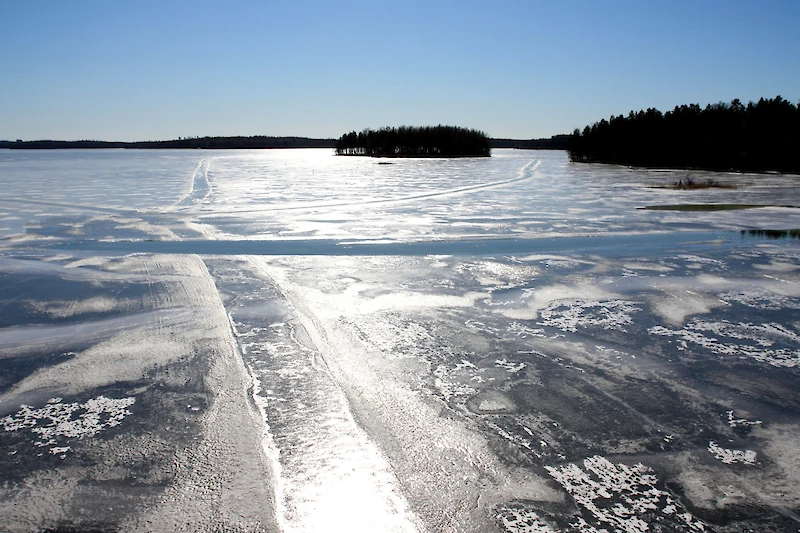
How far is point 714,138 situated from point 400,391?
191 ft

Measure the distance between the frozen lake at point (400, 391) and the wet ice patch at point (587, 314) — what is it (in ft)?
0.13

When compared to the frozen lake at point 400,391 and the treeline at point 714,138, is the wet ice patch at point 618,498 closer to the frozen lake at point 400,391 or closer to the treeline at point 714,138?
the frozen lake at point 400,391

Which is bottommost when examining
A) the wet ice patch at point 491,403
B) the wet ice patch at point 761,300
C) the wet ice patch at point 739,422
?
the wet ice patch at point 739,422

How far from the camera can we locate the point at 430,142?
344 feet

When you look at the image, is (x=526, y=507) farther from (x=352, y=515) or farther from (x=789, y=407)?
(x=789, y=407)

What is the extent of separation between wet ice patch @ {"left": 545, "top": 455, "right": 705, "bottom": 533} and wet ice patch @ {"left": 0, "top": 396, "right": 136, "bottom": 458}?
8.30 ft

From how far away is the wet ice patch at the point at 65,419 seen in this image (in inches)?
132

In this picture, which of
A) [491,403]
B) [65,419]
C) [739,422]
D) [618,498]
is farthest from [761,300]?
[65,419]

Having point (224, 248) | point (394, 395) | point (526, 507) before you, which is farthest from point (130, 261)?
point (526, 507)

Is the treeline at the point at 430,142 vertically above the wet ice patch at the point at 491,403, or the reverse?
the treeline at the point at 430,142

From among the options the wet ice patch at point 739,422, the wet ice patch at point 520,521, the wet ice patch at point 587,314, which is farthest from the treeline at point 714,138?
the wet ice patch at point 520,521

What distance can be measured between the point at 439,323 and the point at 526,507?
2916mm

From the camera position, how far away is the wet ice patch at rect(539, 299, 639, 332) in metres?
5.52

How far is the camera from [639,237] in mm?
11148
